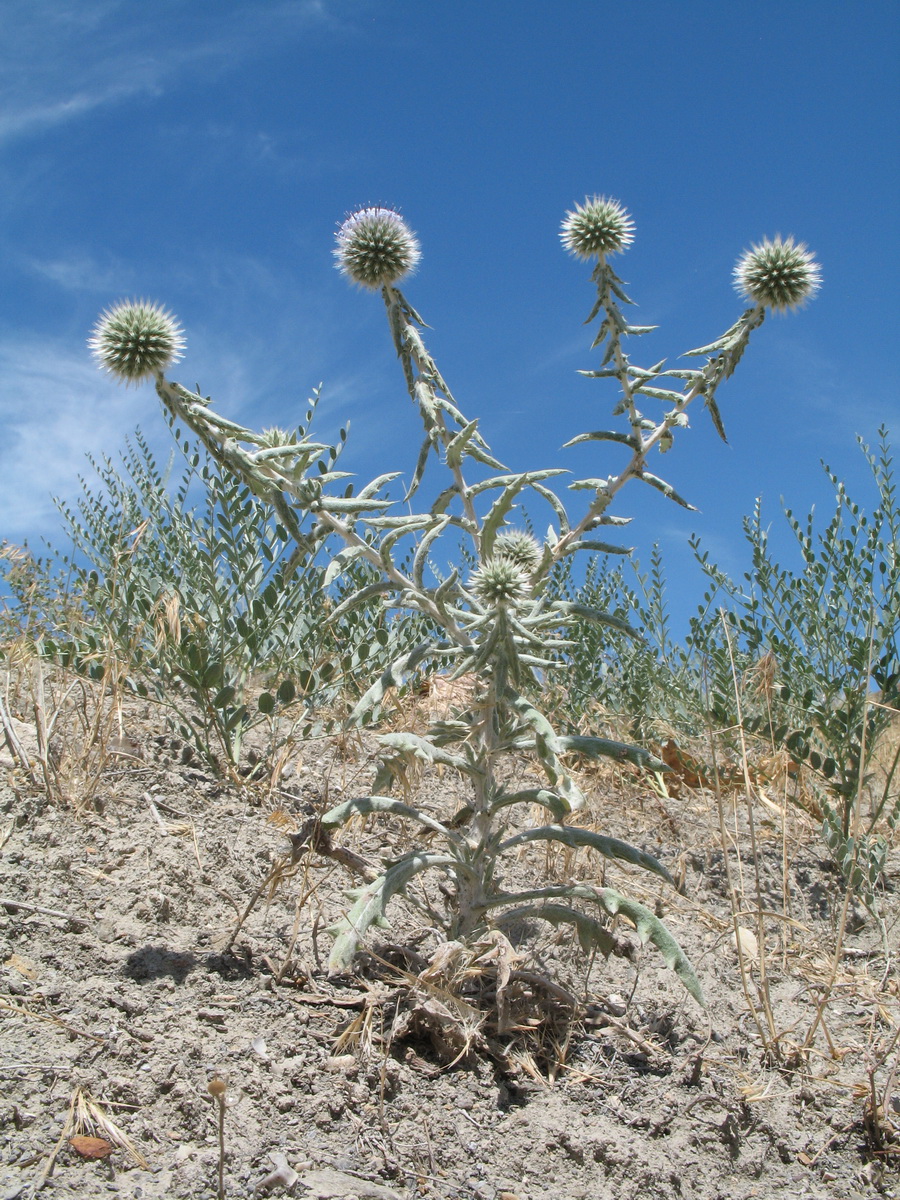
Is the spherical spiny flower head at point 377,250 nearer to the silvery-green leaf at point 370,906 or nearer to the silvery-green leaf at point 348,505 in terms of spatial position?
the silvery-green leaf at point 348,505

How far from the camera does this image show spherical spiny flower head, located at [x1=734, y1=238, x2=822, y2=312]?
398 centimetres

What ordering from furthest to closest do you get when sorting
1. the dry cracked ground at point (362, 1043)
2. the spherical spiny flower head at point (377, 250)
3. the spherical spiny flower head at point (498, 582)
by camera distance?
the spherical spiny flower head at point (377, 250) → the spherical spiny flower head at point (498, 582) → the dry cracked ground at point (362, 1043)

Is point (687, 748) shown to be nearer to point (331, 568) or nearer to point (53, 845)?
point (331, 568)

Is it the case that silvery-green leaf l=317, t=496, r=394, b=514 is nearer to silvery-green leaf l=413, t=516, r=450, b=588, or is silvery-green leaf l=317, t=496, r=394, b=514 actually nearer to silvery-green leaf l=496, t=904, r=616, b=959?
silvery-green leaf l=413, t=516, r=450, b=588

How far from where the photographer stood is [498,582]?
2.98 metres

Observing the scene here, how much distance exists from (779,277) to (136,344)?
9.32 feet

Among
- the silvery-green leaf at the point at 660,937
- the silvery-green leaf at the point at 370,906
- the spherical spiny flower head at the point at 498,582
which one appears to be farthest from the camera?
the spherical spiny flower head at the point at 498,582

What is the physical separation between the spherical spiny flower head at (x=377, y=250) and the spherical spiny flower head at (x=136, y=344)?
0.84 meters

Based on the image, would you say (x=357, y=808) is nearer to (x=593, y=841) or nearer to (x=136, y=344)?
(x=593, y=841)

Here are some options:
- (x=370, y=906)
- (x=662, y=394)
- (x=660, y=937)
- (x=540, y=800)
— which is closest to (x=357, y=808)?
(x=370, y=906)

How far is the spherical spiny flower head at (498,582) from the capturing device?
9.74ft

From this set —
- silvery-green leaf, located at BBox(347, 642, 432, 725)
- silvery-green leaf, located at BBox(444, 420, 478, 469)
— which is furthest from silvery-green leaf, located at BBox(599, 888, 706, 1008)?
silvery-green leaf, located at BBox(444, 420, 478, 469)

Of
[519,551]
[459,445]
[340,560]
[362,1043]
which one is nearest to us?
[362,1043]

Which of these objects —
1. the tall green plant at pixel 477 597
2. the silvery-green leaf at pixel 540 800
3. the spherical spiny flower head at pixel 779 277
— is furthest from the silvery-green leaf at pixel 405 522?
the spherical spiny flower head at pixel 779 277
